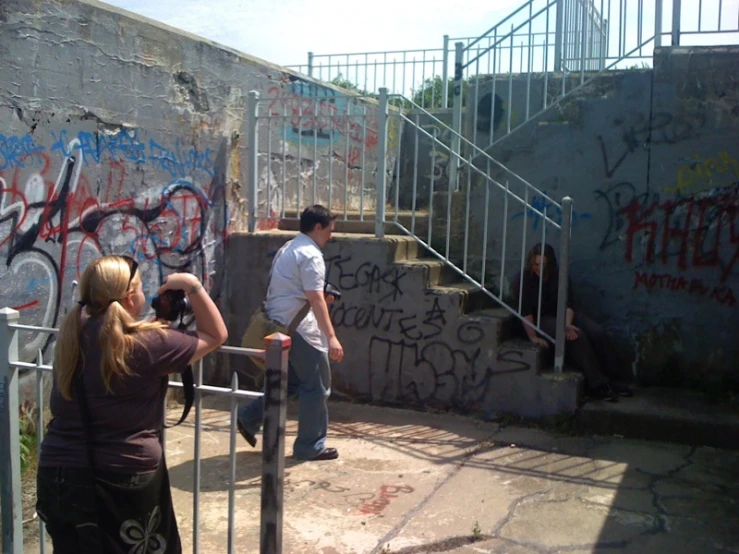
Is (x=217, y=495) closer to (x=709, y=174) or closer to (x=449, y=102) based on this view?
(x=709, y=174)

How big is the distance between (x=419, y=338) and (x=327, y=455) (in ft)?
4.80

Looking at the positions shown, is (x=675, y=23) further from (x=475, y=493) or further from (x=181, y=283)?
(x=181, y=283)

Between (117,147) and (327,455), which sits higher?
(117,147)

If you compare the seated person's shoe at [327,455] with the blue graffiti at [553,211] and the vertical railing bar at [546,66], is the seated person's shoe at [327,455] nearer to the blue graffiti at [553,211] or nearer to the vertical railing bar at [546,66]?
the blue graffiti at [553,211]

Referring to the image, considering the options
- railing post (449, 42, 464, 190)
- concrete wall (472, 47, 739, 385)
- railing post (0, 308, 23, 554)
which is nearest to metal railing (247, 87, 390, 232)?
railing post (449, 42, 464, 190)

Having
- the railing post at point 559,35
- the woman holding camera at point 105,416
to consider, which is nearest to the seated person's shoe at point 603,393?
the railing post at point 559,35

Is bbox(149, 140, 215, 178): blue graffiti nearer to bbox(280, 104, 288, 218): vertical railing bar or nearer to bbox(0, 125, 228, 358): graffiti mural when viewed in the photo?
bbox(0, 125, 228, 358): graffiti mural

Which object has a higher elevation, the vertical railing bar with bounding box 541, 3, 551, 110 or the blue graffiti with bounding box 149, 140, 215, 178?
the vertical railing bar with bounding box 541, 3, 551, 110

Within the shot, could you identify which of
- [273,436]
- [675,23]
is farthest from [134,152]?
[675,23]

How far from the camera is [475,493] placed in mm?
4367

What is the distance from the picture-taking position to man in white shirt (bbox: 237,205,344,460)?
4660 millimetres

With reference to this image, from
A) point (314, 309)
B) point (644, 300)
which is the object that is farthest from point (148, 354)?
point (644, 300)

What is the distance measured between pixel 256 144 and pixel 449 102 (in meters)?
4.41

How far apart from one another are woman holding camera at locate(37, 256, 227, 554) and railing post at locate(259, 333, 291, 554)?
28cm
